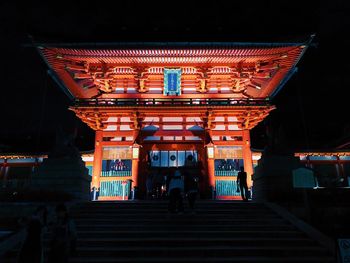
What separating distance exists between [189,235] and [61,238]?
13.1 feet

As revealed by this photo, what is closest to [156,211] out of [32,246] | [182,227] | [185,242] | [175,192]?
[175,192]

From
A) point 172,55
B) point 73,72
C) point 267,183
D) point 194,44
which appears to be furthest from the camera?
point 73,72

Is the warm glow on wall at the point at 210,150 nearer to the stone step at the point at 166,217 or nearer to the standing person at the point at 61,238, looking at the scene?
the stone step at the point at 166,217

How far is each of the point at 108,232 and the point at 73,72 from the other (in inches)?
497

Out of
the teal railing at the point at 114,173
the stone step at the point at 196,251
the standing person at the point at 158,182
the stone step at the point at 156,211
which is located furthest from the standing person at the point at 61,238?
the teal railing at the point at 114,173

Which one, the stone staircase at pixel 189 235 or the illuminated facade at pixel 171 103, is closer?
the stone staircase at pixel 189 235

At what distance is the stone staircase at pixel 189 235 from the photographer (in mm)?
6938

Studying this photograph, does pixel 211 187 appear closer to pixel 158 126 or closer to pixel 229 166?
pixel 229 166

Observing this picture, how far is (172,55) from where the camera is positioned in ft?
54.6

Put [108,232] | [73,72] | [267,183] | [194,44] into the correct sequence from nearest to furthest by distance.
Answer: [108,232] → [267,183] → [194,44] → [73,72]

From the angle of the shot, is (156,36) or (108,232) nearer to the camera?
(108,232)

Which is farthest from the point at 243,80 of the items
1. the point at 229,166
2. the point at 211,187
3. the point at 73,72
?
the point at 73,72

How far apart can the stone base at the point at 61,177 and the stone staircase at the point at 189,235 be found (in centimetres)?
113

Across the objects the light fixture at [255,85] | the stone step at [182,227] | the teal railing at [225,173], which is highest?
the light fixture at [255,85]
